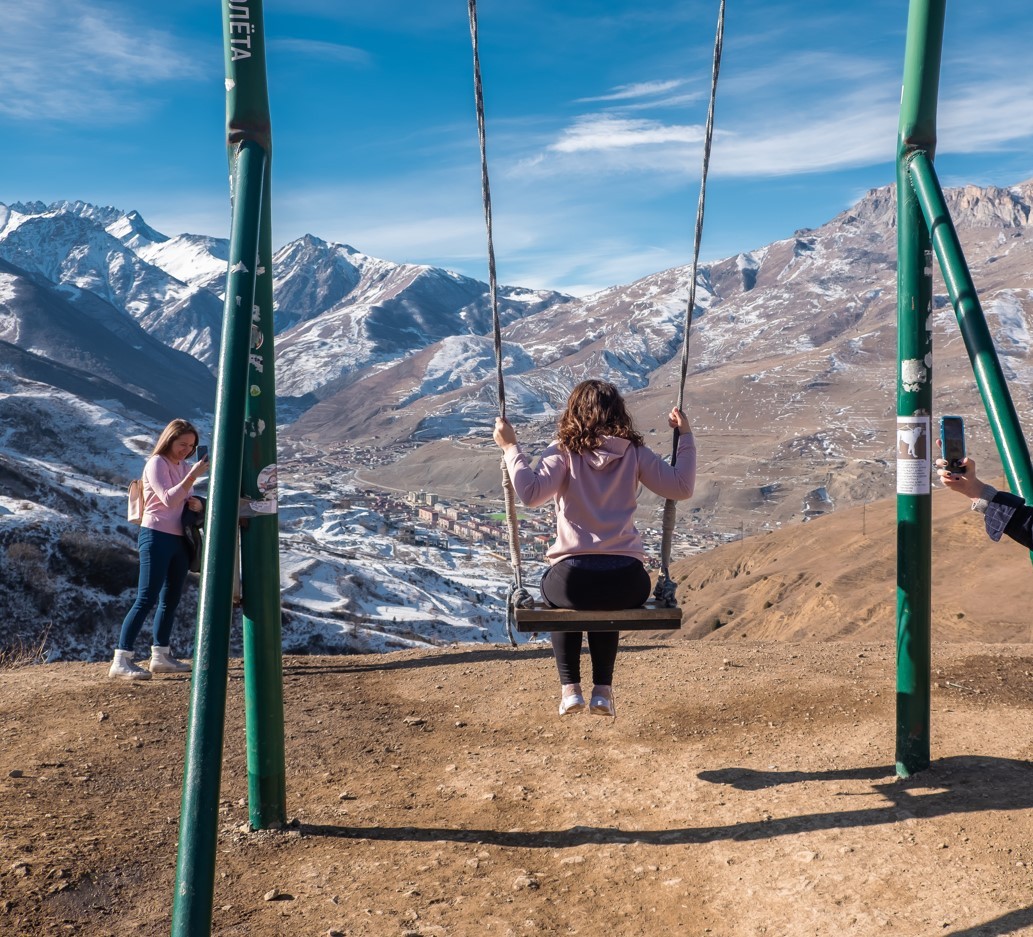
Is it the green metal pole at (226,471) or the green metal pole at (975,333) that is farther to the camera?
the green metal pole at (975,333)

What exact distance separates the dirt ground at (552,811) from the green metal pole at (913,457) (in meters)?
0.39

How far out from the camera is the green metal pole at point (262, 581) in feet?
15.9

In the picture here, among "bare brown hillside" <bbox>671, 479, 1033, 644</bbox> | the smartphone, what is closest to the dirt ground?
the smartphone

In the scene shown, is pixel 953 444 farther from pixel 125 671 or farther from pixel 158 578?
pixel 125 671

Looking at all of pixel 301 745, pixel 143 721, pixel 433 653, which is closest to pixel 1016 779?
pixel 301 745

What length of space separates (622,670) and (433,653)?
245 centimetres

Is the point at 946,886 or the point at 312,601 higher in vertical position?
the point at 946,886

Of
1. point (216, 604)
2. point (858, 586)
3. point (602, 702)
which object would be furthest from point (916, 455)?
point (858, 586)

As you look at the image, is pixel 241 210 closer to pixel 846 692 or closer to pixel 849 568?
pixel 846 692

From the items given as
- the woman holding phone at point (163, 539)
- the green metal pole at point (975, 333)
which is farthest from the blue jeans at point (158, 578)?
the green metal pole at point (975, 333)

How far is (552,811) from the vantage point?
5.21 meters

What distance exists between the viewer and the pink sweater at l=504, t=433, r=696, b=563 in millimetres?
5078

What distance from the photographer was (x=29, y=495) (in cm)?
2912

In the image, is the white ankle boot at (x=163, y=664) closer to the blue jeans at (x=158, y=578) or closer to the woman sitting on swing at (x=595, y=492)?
the blue jeans at (x=158, y=578)
